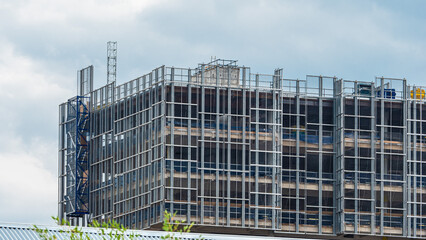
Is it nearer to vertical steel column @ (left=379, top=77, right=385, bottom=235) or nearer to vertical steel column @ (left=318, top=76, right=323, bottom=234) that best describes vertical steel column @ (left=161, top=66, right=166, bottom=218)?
vertical steel column @ (left=318, top=76, right=323, bottom=234)

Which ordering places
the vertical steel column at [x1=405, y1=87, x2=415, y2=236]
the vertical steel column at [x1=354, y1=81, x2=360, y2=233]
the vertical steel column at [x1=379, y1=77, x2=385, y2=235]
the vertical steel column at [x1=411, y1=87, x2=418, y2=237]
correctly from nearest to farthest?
the vertical steel column at [x1=354, y1=81, x2=360, y2=233], the vertical steel column at [x1=379, y1=77, x2=385, y2=235], the vertical steel column at [x1=405, y1=87, x2=415, y2=236], the vertical steel column at [x1=411, y1=87, x2=418, y2=237]

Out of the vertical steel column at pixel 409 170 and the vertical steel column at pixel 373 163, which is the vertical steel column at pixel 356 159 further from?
the vertical steel column at pixel 409 170

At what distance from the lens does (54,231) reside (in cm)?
7469

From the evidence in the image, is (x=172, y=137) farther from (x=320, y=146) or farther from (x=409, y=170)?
(x=409, y=170)

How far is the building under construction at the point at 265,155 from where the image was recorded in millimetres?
143750

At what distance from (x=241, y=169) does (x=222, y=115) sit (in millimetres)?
7745

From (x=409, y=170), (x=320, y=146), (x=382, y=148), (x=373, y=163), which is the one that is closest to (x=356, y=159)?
(x=373, y=163)

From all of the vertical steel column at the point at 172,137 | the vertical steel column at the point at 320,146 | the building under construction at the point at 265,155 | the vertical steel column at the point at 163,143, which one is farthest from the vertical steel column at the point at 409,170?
the vertical steel column at the point at 163,143

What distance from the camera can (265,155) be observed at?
5797 inches

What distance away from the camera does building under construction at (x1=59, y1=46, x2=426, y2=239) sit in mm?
143750

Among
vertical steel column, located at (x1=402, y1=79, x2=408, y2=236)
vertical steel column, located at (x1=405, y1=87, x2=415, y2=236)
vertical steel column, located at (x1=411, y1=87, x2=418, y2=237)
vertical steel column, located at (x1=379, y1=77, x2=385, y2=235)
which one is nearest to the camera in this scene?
vertical steel column, located at (x1=379, y1=77, x2=385, y2=235)

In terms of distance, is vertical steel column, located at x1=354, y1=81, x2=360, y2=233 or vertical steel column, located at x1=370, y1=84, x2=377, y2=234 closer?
vertical steel column, located at x1=354, y1=81, x2=360, y2=233

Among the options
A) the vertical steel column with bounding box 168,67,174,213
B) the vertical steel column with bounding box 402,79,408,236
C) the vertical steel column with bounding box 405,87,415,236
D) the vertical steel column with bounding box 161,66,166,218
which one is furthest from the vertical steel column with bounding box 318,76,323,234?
the vertical steel column with bounding box 161,66,166,218

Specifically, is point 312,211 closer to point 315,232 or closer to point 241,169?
point 315,232
